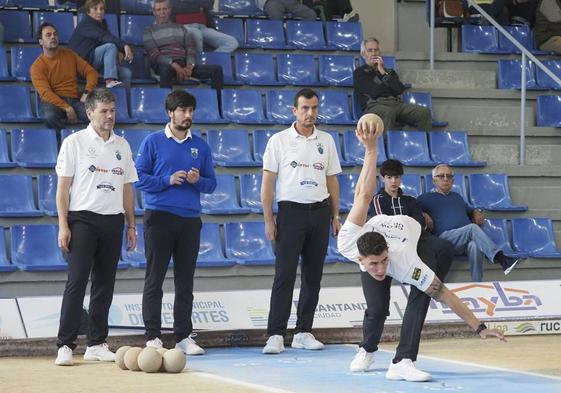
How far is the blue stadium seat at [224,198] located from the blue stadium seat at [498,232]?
108 inches

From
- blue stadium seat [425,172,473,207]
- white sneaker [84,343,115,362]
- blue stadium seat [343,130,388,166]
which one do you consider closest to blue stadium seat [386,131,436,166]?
blue stadium seat [343,130,388,166]

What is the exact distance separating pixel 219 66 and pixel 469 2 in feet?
12.7

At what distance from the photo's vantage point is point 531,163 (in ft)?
46.8

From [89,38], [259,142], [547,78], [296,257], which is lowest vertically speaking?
[296,257]

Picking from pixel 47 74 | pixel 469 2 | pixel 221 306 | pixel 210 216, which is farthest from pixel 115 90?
pixel 469 2

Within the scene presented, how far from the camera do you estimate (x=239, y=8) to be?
1552 centimetres

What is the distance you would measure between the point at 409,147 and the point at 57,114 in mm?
4059

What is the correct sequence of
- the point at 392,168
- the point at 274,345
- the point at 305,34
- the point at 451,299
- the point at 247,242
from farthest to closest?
the point at 305,34
the point at 247,242
the point at 392,168
the point at 274,345
the point at 451,299

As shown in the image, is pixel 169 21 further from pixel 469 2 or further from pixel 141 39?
pixel 469 2

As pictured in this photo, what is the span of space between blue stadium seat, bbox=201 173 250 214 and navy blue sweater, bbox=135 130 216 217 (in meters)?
2.76

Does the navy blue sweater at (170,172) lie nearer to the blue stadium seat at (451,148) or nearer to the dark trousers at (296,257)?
the dark trousers at (296,257)

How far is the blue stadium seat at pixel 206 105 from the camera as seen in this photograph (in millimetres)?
13266

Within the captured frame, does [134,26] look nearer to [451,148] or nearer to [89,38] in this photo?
[89,38]

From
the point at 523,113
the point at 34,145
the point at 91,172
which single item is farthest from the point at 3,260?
the point at 523,113
